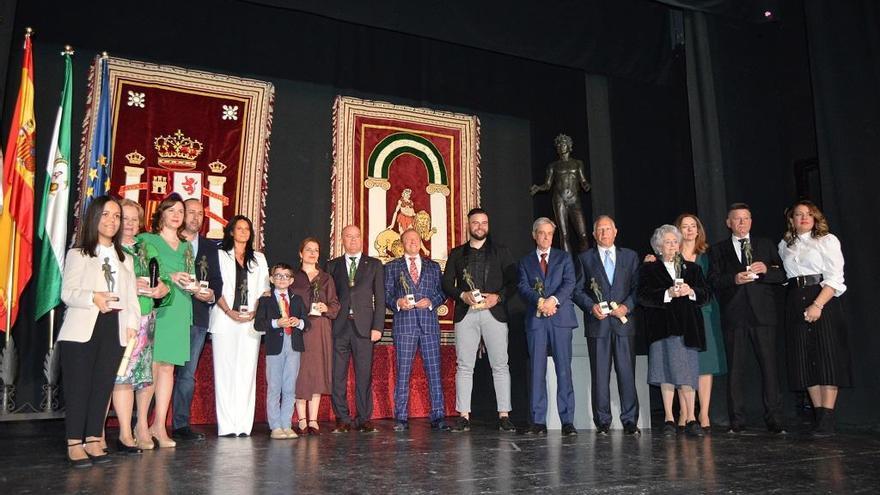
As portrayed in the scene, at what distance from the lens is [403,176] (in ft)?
23.4

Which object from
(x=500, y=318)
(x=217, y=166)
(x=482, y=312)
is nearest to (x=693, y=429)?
(x=500, y=318)

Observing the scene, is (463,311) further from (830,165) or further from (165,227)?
(830,165)

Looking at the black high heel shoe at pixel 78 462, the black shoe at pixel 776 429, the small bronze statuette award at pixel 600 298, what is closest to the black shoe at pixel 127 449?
the black high heel shoe at pixel 78 462

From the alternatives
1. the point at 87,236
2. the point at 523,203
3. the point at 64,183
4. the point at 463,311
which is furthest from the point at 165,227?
the point at 523,203

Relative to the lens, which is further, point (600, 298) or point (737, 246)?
point (737, 246)

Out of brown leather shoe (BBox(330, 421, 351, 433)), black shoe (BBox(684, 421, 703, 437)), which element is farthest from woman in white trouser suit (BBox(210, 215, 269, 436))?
black shoe (BBox(684, 421, 703, 437))

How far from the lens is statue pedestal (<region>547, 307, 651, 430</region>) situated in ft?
16.9

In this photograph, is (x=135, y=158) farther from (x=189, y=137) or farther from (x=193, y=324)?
(x=193, y=324)

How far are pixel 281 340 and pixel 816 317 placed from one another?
3.58 meters

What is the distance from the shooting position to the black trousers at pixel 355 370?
519 cm

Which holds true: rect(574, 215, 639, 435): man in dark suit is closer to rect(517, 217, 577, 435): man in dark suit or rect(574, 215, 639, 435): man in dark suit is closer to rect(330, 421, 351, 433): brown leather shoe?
rect(517, 217, 577, 435): man in dark suit

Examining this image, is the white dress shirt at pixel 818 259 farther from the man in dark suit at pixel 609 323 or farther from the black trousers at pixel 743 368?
the man in dark suit at pixel 609 323

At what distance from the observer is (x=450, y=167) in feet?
24.2

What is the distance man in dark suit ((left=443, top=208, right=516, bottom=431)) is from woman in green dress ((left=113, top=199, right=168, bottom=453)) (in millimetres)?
2153
